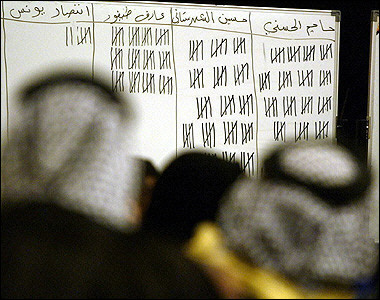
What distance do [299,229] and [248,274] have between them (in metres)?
0.09

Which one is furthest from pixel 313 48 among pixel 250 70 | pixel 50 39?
pixel 50 39

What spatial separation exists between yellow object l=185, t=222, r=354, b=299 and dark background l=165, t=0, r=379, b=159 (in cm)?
163

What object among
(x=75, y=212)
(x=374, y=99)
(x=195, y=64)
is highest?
(x=75, y=212)

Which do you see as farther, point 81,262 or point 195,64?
point 195,64

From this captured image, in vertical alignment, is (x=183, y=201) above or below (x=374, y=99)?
above

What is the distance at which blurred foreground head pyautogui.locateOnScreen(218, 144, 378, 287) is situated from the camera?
48cm

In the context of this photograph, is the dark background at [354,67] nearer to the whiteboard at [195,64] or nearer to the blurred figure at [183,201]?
the whiteboard at [195,64]

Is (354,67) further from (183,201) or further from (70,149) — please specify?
(70,149)

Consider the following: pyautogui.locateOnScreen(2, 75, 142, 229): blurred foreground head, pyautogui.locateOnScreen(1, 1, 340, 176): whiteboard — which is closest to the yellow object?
pyautogui.locateOnScreen(2, 75, 142, 229): blurred foreground head

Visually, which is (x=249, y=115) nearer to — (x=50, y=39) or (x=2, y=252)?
(x=50, y=39)

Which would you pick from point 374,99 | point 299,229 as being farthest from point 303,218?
point 374,99

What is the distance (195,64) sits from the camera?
1696 millimetres

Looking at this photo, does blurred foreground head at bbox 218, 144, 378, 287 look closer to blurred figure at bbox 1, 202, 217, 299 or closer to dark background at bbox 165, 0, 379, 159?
blurred figure at bbox 1, 202, 217, 299

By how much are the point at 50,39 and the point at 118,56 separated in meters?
0.28
